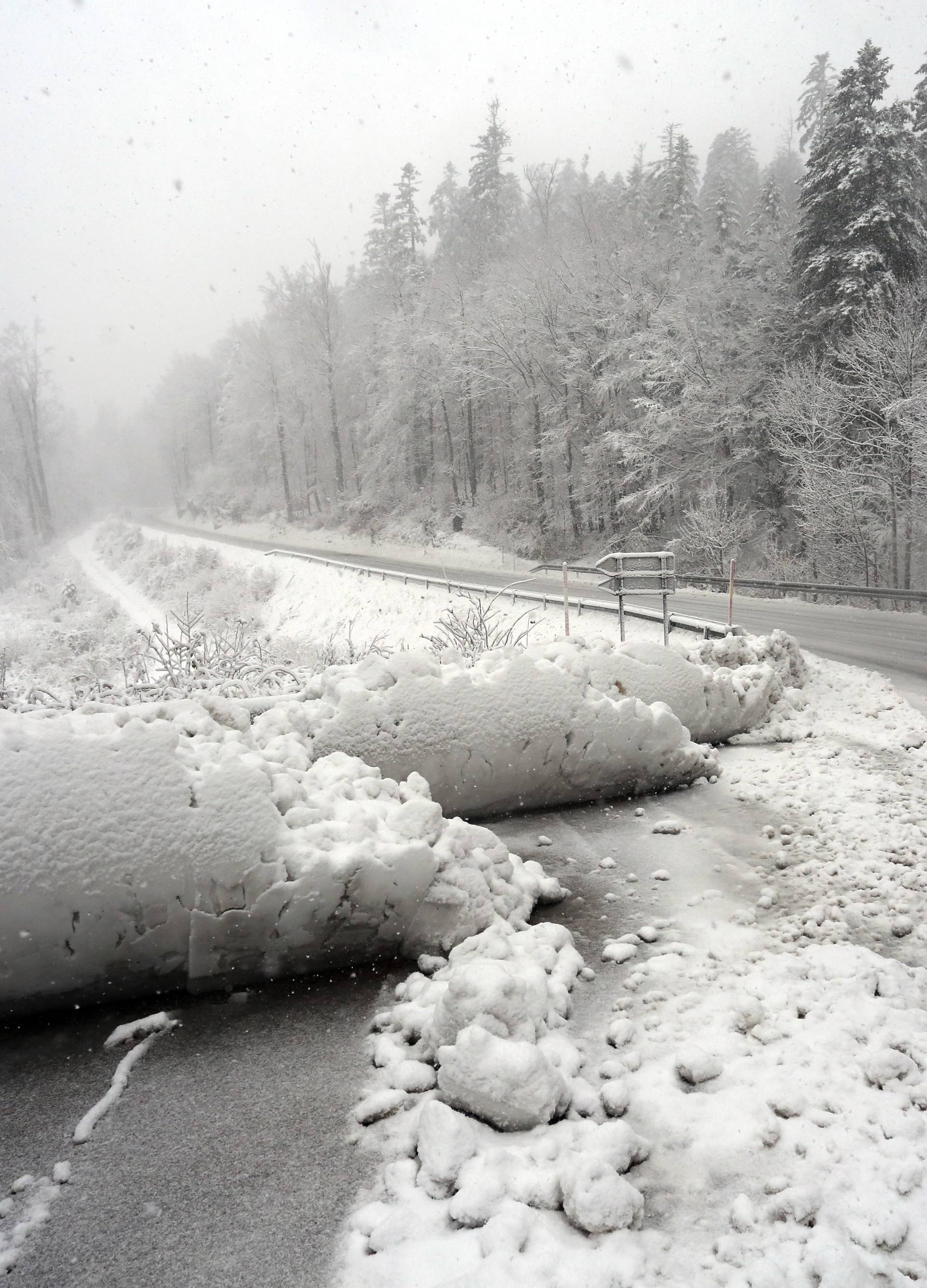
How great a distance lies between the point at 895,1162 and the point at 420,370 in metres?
37.2

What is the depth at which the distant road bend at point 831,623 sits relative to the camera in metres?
9.66

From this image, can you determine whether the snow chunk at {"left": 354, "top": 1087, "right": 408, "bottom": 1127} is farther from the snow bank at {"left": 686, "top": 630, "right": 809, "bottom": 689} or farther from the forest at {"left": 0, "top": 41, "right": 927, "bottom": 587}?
the forest at {"left": 0, "top": 41, "right": 927, "bottom": 587}

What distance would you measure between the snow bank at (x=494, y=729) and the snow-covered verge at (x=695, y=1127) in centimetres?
177

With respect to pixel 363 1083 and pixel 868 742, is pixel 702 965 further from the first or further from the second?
pixel 868 742

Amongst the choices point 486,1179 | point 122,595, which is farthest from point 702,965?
point 122,595

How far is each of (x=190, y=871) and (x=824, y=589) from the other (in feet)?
52.1

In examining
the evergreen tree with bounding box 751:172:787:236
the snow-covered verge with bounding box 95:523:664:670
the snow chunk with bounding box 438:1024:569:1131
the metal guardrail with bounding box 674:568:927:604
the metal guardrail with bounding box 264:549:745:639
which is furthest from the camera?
the evergreen tree with bounding box 751:172:787:236

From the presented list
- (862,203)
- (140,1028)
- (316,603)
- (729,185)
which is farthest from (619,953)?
(729,185)

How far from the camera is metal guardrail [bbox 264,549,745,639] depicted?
34.6 feet

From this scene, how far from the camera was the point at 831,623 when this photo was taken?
13539mm

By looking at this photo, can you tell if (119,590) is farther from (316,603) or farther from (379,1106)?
(379,1106)

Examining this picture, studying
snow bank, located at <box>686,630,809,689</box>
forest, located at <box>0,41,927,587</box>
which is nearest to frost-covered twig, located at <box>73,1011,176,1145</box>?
snow bank, located at <box>686,630,809,689</box>

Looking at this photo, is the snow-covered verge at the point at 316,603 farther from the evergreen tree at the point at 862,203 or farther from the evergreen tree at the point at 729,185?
the evergreen tree at the point at 729,185

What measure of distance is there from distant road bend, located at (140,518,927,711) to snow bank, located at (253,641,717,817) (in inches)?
150
